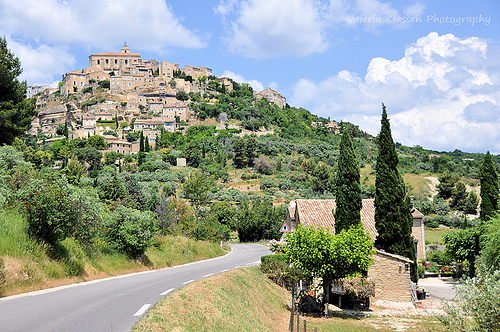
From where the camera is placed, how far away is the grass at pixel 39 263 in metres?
10.0

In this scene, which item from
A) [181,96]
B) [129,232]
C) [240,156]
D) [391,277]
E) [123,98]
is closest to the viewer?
[129,232]

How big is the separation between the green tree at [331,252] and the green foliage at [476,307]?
7379 millimetres

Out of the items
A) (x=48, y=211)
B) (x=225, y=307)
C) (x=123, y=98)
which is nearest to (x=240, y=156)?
(x=123, y=98)

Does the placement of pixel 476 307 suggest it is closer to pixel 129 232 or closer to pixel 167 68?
pixel 129 232

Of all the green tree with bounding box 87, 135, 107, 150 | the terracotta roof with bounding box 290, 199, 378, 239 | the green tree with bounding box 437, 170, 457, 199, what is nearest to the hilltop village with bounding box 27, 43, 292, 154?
the green tree with bounding box 87, 135, 107, 150

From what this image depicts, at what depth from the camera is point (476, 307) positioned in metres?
8.55

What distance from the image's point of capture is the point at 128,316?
8.12 metres

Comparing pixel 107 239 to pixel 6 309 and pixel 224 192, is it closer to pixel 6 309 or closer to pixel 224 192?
pixel 6 309

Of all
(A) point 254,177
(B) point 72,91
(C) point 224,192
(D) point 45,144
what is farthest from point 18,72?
(B) point 72,91

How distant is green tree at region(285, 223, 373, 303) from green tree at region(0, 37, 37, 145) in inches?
873

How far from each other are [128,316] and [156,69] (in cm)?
17827

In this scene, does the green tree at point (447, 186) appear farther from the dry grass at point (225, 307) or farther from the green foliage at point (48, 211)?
the green foliage at point (48, 211)

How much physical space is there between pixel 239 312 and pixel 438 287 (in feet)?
72.5

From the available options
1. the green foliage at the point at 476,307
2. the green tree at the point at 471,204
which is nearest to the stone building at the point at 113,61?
the green tree at the point at 471,204
